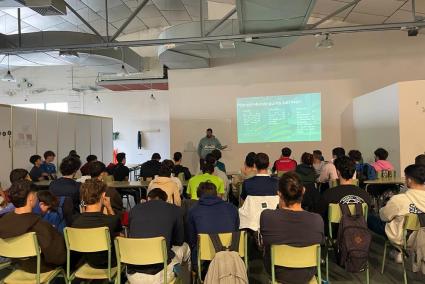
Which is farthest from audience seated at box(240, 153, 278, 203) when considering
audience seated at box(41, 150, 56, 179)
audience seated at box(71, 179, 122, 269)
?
audience seated at box(41, 150, 56, 179)

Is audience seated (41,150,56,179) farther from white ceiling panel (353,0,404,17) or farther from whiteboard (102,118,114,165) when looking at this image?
white ceiling panel (353,0,404,17)

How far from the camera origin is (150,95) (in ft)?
42.1

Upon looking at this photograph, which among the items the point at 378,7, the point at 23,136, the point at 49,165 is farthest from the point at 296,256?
the point at 23,136

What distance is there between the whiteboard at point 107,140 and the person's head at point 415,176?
9.01m

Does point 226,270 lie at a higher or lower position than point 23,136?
lower

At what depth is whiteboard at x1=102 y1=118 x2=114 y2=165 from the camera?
10.6 m

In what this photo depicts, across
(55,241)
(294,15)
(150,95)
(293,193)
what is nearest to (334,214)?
(293,193)

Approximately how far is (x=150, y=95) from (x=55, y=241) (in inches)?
416

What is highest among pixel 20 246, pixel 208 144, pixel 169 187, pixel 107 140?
pixel 107 140

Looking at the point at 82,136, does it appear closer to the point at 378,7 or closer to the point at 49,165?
the point at 49,165

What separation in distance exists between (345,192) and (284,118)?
581 centimetres

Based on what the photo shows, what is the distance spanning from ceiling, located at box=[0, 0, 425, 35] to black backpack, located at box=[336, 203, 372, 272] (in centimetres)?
566

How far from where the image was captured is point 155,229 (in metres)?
2.59

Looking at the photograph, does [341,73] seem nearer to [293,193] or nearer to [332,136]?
[332,136]
